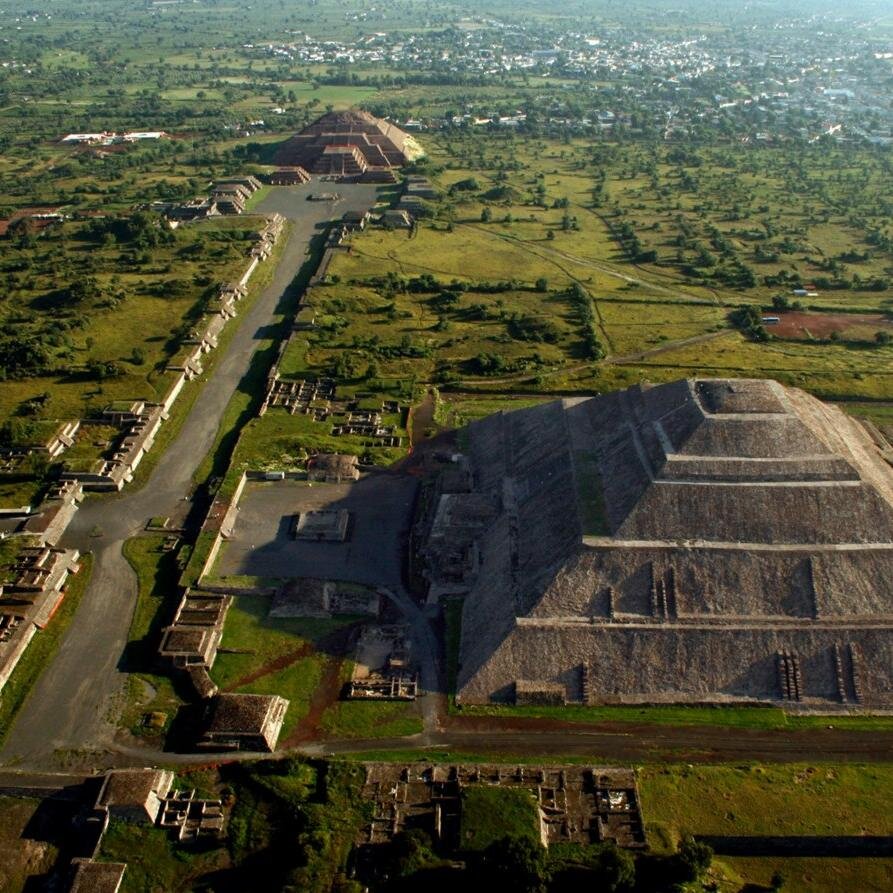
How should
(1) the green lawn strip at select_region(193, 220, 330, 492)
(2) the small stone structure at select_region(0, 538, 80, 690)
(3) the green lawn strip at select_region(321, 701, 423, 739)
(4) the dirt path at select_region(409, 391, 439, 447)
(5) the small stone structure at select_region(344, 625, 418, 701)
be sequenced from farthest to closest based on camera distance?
(4) the dirt path at select_region(409, 391, 439, 447) → (1) the green lawn strip at select_region(193, 220, 330, 492) → (2) the small stone structure at select_region(0, 538, 80, 690) → (5) the small stone structure at select_region(344, 625, 418, 701) → (3) the green lawn strip at select_region(321, 701, 423, 739)

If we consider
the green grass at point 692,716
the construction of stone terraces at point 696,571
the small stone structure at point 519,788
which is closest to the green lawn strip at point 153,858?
the small stone structure at point 519,788

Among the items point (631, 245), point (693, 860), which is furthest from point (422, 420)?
point (631, 245)

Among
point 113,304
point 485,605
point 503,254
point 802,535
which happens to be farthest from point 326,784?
point 503,254

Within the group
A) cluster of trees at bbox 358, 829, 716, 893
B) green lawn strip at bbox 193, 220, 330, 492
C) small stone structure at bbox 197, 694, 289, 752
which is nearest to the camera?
cluster of trees at bbox 358, 829, 716, 893

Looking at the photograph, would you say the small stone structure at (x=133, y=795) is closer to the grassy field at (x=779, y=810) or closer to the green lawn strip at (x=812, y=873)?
the grassy field at (x=779, y=810)

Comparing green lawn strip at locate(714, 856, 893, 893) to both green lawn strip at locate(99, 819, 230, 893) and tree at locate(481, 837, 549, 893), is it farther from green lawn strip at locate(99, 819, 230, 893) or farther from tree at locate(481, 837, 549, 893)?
green lawn strip at locate(99, 819, 230, 893)

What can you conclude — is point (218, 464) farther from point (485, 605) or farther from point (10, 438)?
point (485, 605)

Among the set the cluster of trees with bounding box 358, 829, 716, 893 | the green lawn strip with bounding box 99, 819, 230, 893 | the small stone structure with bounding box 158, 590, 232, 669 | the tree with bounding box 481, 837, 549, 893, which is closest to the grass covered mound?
the cluster of trees with bounding box 358, 829, 716, 893
